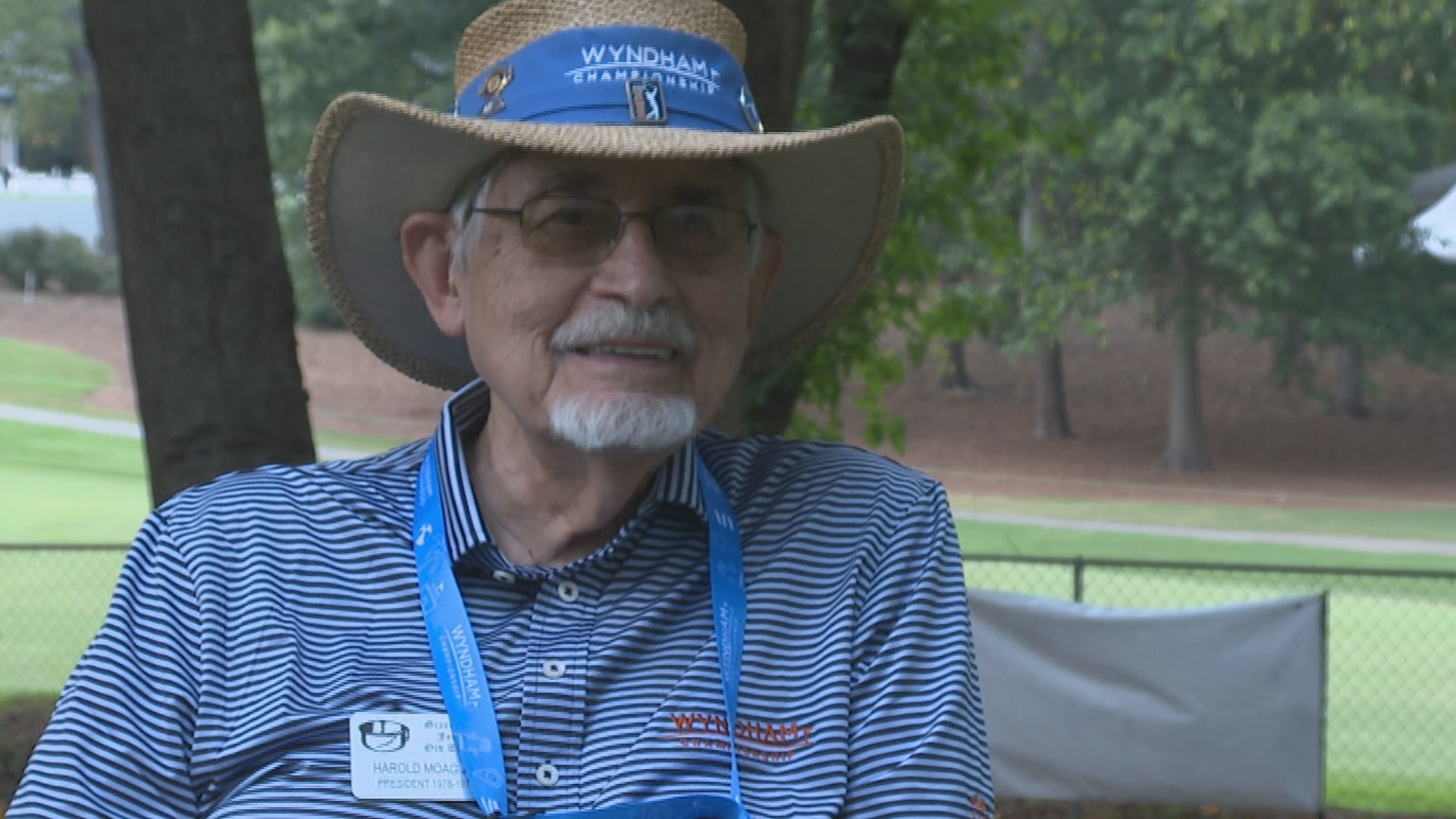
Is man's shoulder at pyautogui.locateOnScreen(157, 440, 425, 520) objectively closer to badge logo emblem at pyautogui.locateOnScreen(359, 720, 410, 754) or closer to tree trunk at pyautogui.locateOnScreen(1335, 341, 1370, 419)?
badge logo emblem at pyautogui.locateOnScreen(359, 720, 410, 754)

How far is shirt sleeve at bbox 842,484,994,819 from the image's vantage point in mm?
2008

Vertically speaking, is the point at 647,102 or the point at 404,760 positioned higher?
the point at 647,102

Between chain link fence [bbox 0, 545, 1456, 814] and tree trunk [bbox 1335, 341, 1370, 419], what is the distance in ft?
86.9

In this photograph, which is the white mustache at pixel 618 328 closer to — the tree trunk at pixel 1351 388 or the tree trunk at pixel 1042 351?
the tree trunk at pixel 1042 351

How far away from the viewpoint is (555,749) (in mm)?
2039

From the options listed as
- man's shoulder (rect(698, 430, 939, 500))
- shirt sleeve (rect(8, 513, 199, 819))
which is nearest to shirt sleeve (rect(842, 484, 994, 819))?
man's shoulder (rect(698, 430, 939, 500))

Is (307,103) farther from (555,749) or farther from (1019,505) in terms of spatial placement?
(555,749)

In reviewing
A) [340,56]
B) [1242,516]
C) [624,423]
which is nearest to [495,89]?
[624,423]

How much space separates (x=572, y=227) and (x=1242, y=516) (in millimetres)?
26670

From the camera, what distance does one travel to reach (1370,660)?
37.2 feet

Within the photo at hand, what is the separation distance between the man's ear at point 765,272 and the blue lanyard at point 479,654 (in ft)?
1.02

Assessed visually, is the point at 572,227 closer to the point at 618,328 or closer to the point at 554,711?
the point at 618,328

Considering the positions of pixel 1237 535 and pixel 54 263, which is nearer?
pixel 1237 535

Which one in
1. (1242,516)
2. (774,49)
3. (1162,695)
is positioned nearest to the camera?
(774,49)
